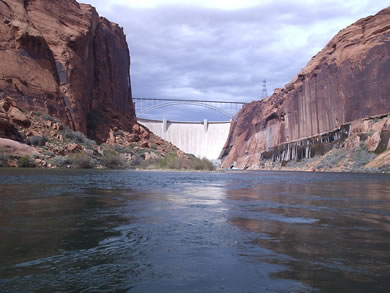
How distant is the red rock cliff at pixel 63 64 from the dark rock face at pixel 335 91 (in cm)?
4213

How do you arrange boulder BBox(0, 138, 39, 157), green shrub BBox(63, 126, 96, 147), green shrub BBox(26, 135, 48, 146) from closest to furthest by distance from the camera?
boulder BBox(0, 138, 39, 157) < green shrub BBox(26, 135, 48, 146) < green shrub BBox(63, 126, 96, 147)

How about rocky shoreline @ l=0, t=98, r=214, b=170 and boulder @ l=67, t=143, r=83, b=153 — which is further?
boulder @ l=67, t=143, r=83, b=153

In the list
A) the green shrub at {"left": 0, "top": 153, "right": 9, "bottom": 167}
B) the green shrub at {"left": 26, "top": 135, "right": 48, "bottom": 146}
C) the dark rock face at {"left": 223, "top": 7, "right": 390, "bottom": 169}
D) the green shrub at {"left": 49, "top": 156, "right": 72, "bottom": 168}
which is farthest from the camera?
the dark rock face at {"left": 223, "top": 7, "right": 390, "bottom": 169}

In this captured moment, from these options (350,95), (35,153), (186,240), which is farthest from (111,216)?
(350,95)

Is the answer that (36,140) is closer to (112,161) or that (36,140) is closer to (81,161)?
(81,161)

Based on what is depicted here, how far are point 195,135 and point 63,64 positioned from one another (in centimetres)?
9173

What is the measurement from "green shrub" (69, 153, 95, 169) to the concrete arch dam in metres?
94.6

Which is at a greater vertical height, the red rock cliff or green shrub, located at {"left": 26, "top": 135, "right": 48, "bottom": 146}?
the red rock cliff

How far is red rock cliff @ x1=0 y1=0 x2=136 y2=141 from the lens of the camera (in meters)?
42.9

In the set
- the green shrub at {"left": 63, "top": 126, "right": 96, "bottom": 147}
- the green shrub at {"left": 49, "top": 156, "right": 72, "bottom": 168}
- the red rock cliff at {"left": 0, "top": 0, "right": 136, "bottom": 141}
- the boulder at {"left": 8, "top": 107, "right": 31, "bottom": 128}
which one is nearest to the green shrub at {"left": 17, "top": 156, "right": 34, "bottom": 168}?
the green shrub at {"left": 49, "top": 156, "right": 72, "bottom": 168}

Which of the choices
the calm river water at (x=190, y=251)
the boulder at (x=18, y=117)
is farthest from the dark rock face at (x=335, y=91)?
the calm river water at (x=190, y=251)

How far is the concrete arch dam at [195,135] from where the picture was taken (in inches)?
5364

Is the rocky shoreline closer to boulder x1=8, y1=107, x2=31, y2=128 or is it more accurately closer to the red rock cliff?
boulder x1=8, y1=107, x2=31, y2=128

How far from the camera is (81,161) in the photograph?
128ft
